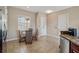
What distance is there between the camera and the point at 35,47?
169 centimetres

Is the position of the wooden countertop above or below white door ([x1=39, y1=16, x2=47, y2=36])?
below

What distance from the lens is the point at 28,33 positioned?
5.80 ft

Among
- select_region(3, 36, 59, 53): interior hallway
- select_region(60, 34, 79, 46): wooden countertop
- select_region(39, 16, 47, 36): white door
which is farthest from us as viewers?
select_region(39, 16, 47, 36): white door

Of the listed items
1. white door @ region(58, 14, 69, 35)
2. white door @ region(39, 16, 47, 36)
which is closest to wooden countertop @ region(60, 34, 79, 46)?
white door @ region(58, 14, 69, 35)

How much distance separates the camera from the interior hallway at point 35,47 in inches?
62.8

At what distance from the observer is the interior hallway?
5.24 feet

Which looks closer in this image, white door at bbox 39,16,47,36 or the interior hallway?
the interior hallway

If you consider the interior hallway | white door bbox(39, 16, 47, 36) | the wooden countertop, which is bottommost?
the interior hallway

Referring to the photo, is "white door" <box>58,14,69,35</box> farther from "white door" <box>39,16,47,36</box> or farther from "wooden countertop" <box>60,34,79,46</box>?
"white door" <box>39,16,47,36</box>

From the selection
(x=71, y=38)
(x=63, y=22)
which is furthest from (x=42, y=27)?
(x=71, y=38)
